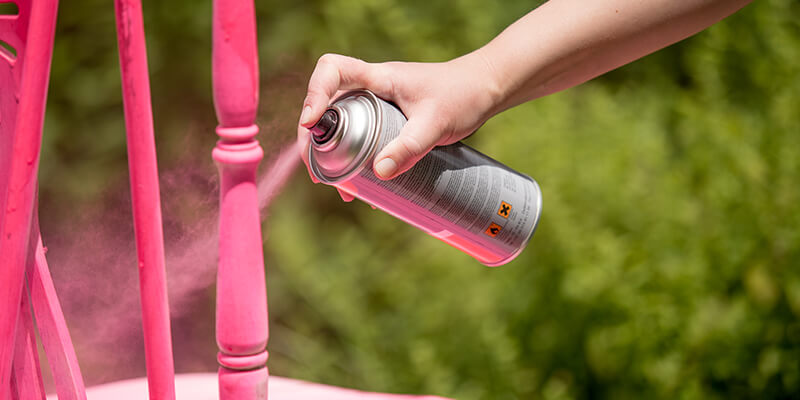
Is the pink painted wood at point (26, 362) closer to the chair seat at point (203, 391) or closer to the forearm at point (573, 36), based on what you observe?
the chair seat at point (203, 391)

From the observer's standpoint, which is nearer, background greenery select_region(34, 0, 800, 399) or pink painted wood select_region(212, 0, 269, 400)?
pink painted wood select_region(212, 0, 269, 400)

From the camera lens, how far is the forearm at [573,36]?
2.56 ft

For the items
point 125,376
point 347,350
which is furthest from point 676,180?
point 125,376

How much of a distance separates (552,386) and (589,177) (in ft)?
1.66

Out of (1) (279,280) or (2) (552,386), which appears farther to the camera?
(1) (279,280)

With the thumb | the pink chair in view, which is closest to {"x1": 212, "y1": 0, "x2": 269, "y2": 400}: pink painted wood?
the pink chair

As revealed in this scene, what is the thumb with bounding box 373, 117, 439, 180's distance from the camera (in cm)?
65

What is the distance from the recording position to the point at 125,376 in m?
0.93

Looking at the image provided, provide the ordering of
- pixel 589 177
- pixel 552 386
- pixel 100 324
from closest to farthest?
pixel 100 324, pixel 552 386, pixel 589 177

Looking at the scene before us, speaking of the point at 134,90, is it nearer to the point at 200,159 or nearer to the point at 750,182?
the point at 200,159

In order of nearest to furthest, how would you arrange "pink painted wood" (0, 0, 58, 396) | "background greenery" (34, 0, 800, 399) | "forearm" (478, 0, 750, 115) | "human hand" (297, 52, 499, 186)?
"pink painted wood" (0, 0, 58, 396)
"human hand" (297, 52, 499, 186)
"forearm" (478, 0, 750, 115)
"background greenery" (34, 0, 800, 399)

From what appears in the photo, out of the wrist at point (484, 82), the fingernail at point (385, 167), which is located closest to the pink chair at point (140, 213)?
the fingernail at point (385, 167)

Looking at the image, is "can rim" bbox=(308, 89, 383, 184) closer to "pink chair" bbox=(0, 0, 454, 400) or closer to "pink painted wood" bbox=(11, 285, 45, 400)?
"pink chair" bbox=(0, 0, 454, 400)

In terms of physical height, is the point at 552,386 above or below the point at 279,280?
above
